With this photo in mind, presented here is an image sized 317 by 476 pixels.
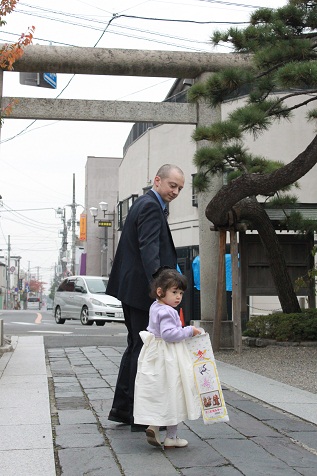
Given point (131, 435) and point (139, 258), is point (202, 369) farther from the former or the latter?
point (139, 258)

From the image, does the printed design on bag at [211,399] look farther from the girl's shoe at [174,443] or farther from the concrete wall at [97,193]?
the concrete wall at [97,193]

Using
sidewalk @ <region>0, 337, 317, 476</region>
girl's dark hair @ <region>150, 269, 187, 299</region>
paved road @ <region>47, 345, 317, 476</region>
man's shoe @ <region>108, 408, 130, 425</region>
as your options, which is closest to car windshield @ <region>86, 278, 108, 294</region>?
sidewalk @ <region>0, 337, 317, 476</region>

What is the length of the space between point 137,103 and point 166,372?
7705mm

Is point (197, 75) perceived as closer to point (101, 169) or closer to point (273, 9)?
point (273, 9)

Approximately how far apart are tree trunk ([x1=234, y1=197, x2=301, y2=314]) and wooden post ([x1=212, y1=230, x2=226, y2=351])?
0.46 meters

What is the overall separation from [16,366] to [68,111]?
4410mm

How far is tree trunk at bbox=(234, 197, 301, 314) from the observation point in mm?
11094

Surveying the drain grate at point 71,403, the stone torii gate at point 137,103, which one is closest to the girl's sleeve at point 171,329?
the drain grate at point 71,403

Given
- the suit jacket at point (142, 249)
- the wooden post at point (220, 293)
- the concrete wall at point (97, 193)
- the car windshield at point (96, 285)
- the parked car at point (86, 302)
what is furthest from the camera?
the concrete wall at point (97, 193)

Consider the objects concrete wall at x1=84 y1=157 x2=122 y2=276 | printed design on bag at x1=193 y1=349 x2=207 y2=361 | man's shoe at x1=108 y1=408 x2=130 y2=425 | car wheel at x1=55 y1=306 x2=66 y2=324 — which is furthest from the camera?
concrete wall at x1=84 y1=157 x2=122 y2=276

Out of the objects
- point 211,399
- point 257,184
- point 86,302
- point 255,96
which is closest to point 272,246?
point 257,184

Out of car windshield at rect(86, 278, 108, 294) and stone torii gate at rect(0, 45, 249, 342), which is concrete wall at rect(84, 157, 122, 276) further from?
stone torii gate at rect(0, 45, 249, 342)

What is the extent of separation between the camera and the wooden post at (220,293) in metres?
10.8

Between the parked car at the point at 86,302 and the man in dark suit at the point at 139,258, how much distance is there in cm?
1547
